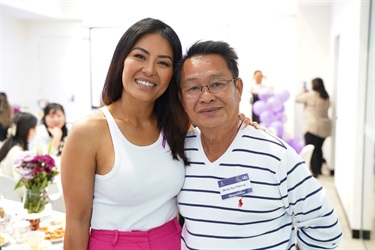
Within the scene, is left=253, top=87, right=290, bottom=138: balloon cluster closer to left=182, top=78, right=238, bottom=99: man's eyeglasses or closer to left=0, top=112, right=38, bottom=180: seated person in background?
left=0, top=112, right=38, bottom=180: seated person in background

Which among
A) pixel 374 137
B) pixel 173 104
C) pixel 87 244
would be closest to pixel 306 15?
pixel 374 137

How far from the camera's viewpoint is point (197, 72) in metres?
1.31

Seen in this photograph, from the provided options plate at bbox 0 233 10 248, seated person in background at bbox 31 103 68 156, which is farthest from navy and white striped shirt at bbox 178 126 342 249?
seated person in background at bbox 31 103 68 156

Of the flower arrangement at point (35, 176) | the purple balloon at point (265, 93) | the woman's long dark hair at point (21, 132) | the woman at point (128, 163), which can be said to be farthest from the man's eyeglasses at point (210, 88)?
the purple balloon at point (265, 93)

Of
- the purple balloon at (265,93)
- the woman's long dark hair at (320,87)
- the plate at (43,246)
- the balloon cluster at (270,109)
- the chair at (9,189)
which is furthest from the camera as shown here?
the woman's long dark hair at (320,87)

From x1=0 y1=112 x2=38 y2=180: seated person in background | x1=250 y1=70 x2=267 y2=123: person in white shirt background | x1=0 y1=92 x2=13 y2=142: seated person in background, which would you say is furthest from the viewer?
x1=250 y1=70 x2=267 y2=123: person in white shirt background

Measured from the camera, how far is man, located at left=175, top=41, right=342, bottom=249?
4.20 feet

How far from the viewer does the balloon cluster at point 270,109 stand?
506 centimetres

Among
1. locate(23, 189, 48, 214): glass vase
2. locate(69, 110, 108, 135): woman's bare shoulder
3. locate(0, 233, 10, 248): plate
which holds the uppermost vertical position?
locate(69, 110, 108, 135): woman's bare shoulder

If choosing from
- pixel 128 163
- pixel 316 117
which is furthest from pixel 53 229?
pixel 316 117

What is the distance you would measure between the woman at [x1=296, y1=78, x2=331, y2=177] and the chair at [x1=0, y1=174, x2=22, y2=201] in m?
4.73

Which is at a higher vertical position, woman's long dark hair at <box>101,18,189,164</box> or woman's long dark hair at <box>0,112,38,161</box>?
woman's long dark hair at <box>101,18,189,164</box>

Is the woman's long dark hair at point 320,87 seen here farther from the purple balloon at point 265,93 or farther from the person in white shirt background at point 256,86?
the purple balloon at point 265,93

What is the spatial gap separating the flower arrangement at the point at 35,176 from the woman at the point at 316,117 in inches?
193
